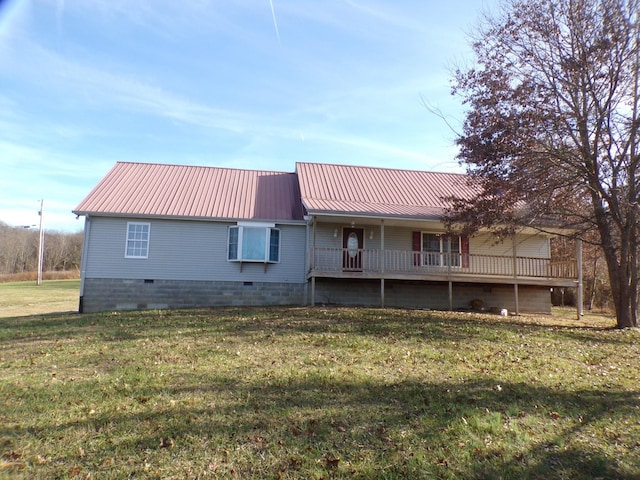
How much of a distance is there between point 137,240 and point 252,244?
4.27 m

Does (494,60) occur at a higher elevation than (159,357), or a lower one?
higher

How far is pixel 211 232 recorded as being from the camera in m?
16.8

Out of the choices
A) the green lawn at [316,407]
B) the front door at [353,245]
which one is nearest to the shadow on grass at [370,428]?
the green lawn at [316,407]

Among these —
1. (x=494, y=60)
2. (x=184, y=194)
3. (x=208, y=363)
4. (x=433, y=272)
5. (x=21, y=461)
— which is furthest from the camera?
(x=184, y=194)

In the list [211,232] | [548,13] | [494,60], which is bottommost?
[211,232]

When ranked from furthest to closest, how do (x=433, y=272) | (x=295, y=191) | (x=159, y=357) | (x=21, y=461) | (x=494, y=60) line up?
(x=295, y=191)
(x=433, y=272)
(x=494, y=60)
(x=159, y=357)
(x=21, y=461)

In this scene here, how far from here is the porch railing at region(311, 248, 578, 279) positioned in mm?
15953

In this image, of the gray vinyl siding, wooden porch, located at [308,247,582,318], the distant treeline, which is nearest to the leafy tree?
wooden porch, located at [308,247,582,318]

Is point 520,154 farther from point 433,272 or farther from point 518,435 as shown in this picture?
point 518,435

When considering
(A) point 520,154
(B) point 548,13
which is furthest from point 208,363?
(B) point 548,13

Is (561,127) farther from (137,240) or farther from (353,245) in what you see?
(137,240)

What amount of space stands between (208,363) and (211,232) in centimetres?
1010

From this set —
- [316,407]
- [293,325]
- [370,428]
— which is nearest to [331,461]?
[370,428]

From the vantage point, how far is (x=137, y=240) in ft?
54.0
